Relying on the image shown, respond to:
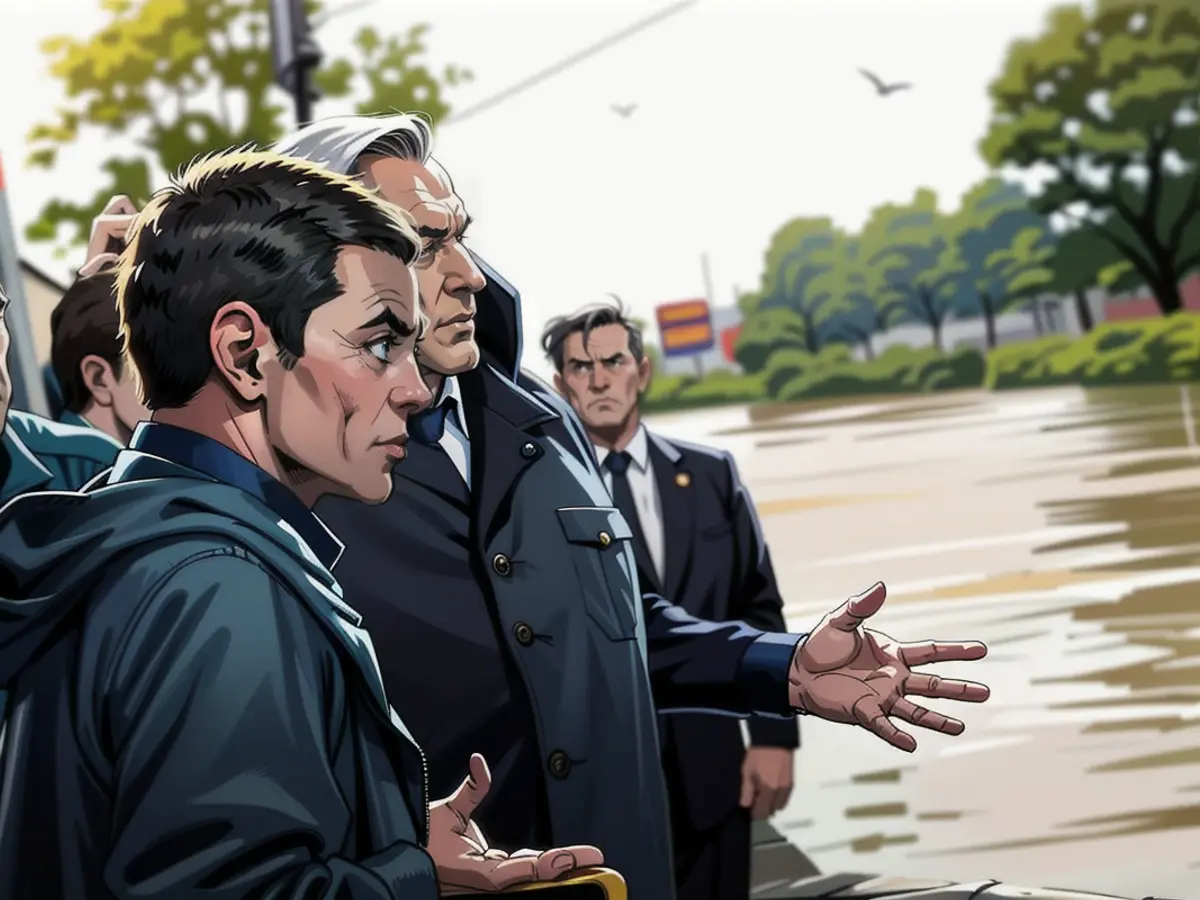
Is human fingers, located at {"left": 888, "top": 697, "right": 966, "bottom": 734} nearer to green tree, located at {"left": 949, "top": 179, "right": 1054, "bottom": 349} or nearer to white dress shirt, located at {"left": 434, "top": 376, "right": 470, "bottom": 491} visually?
white dress shirt, located at {"left": 434, "top": 376, "right": 470, "bottom": 491}

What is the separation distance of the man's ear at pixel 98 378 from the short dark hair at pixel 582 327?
57 centimetres

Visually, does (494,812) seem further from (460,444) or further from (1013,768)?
(1013,768)

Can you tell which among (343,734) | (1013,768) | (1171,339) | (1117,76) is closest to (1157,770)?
(1013,768)

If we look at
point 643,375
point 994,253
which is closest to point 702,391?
point 643,375

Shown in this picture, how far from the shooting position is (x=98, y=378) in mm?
1741

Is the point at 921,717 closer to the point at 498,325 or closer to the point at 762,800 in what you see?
the point at 498,325

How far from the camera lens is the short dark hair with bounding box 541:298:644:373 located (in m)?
2.08

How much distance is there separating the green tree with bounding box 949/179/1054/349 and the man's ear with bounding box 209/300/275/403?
5446 millimetres

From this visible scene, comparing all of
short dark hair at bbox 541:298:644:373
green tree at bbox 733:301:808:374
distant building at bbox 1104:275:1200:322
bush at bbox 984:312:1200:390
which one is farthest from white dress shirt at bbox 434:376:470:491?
distant building at bbox 1104:275:1200:322

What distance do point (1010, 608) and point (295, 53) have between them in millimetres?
2897

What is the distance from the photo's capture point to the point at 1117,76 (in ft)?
31.4

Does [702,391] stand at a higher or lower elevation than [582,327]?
lower

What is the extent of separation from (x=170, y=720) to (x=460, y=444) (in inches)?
27.5

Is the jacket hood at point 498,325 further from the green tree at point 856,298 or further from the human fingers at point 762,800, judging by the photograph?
the green tree at point 856,298
